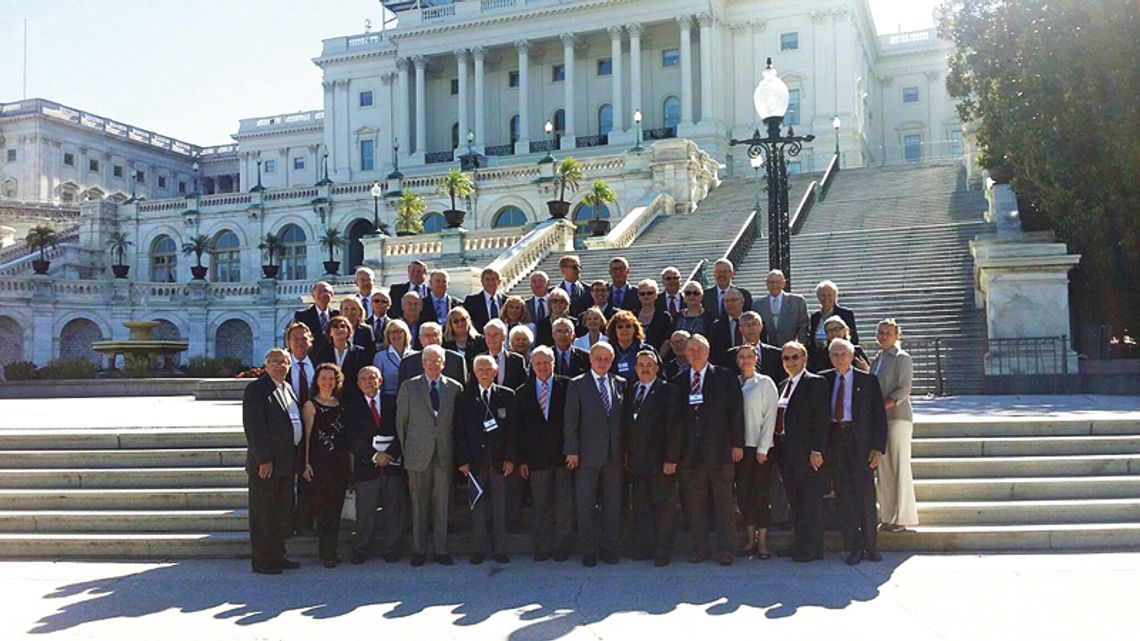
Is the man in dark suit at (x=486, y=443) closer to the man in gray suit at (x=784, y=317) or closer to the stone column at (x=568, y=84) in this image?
the man in gray suit at (x=784, y=317)

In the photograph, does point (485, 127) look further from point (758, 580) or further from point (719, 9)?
point (758, 580)

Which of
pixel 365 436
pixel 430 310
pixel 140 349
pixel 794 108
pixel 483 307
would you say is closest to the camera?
pixel 365 436

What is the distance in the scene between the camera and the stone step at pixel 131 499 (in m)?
10.6

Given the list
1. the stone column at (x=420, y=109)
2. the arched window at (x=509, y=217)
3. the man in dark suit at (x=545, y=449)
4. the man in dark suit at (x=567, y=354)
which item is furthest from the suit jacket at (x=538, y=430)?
the stone column at (x=420, y=109)

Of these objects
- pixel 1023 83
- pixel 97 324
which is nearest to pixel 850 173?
pixel 1023 83

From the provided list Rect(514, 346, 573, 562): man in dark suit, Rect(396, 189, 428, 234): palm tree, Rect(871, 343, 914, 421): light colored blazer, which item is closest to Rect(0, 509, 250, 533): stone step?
Rect(514, 346, 573, 562): man in dark suit

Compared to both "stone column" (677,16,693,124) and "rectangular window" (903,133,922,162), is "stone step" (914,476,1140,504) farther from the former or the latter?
"rectangular window" (903,133,922,162)

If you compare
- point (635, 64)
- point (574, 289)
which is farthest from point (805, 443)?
point (635, 64)

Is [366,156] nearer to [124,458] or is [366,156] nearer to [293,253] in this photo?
[293,253]

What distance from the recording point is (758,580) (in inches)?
331

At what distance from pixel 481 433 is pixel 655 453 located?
1.61 meters

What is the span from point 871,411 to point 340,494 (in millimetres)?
4949

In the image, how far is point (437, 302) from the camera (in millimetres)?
11703

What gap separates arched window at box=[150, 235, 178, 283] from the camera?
5306 centimetres
